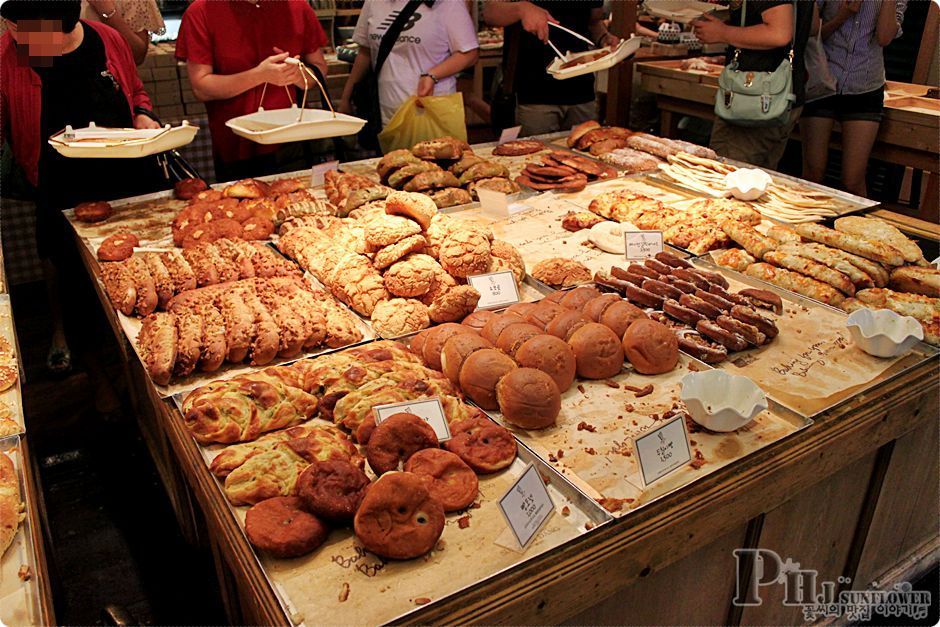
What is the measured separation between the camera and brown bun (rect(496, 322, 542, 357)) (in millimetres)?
2139

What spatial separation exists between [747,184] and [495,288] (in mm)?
1737

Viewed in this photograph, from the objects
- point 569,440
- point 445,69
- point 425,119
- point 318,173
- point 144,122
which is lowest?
point 569,440

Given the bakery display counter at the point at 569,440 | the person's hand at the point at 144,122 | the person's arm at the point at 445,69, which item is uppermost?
the person's arm at the point at 445,69

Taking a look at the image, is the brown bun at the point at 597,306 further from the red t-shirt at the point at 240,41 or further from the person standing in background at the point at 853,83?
the person standing in background at the point at 853,83

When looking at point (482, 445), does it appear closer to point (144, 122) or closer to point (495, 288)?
point (495, 288)

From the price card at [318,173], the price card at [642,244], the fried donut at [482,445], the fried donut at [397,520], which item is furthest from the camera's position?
the price card at [318,173]

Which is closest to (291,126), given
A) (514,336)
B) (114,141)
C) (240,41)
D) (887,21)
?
(114,141)

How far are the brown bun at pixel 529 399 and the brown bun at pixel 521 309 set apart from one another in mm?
453

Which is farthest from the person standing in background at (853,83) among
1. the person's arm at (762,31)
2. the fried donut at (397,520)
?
the fried donut at (397,520)

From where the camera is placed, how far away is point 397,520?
4.89 ft

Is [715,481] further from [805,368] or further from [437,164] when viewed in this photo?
[437,164]

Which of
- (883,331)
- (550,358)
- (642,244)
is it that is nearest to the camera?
(550,358)

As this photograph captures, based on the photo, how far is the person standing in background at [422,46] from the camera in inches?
181

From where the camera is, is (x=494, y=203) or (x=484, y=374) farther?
(x=494, y=203)
